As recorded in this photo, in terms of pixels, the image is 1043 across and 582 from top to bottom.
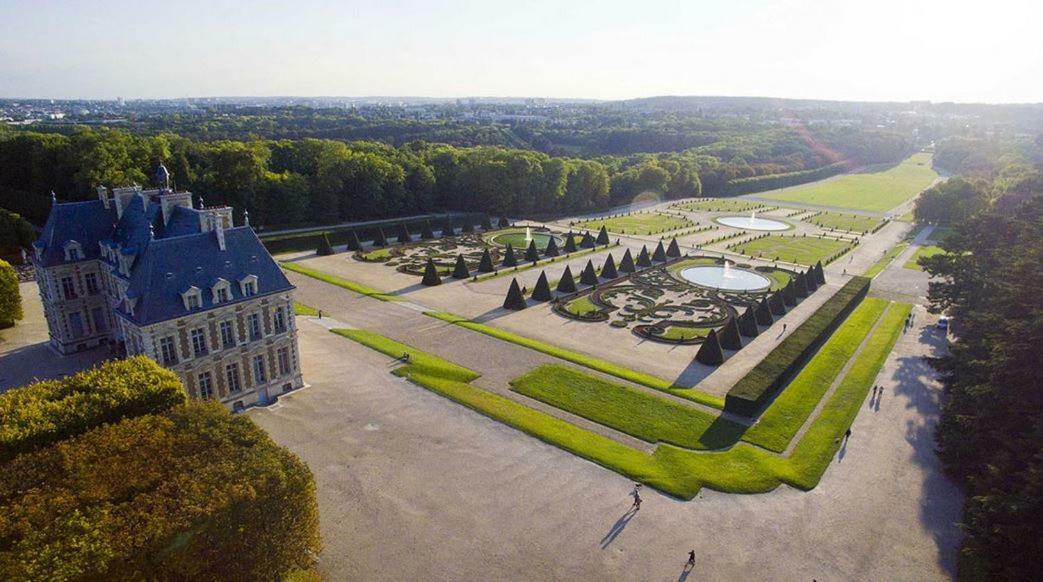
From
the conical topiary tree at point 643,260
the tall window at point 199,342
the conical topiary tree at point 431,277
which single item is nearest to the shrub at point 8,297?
the tall window at point 199,342

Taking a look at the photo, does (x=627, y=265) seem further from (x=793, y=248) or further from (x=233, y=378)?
(x=233, y=378)

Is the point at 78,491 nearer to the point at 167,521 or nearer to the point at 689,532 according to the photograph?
the point at 167,521

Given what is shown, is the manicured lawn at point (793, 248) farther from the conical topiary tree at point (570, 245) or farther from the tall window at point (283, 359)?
the tall window at point (283, 359)

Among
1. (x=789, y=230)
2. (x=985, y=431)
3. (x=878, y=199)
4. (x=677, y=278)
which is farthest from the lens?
(x=878, y=199)

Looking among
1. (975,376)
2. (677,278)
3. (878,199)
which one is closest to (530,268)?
(677,278)

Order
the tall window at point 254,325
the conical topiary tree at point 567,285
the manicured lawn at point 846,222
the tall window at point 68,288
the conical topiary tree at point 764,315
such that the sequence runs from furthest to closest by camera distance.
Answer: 1. the manicured lawn at point 846,222
2. the conical topiary tree at point 567,285
3. the conical topiary tree at point 764,315
4. the tall window at point 68,288
5. the tall window at point 254,325

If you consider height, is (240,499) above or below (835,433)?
above
